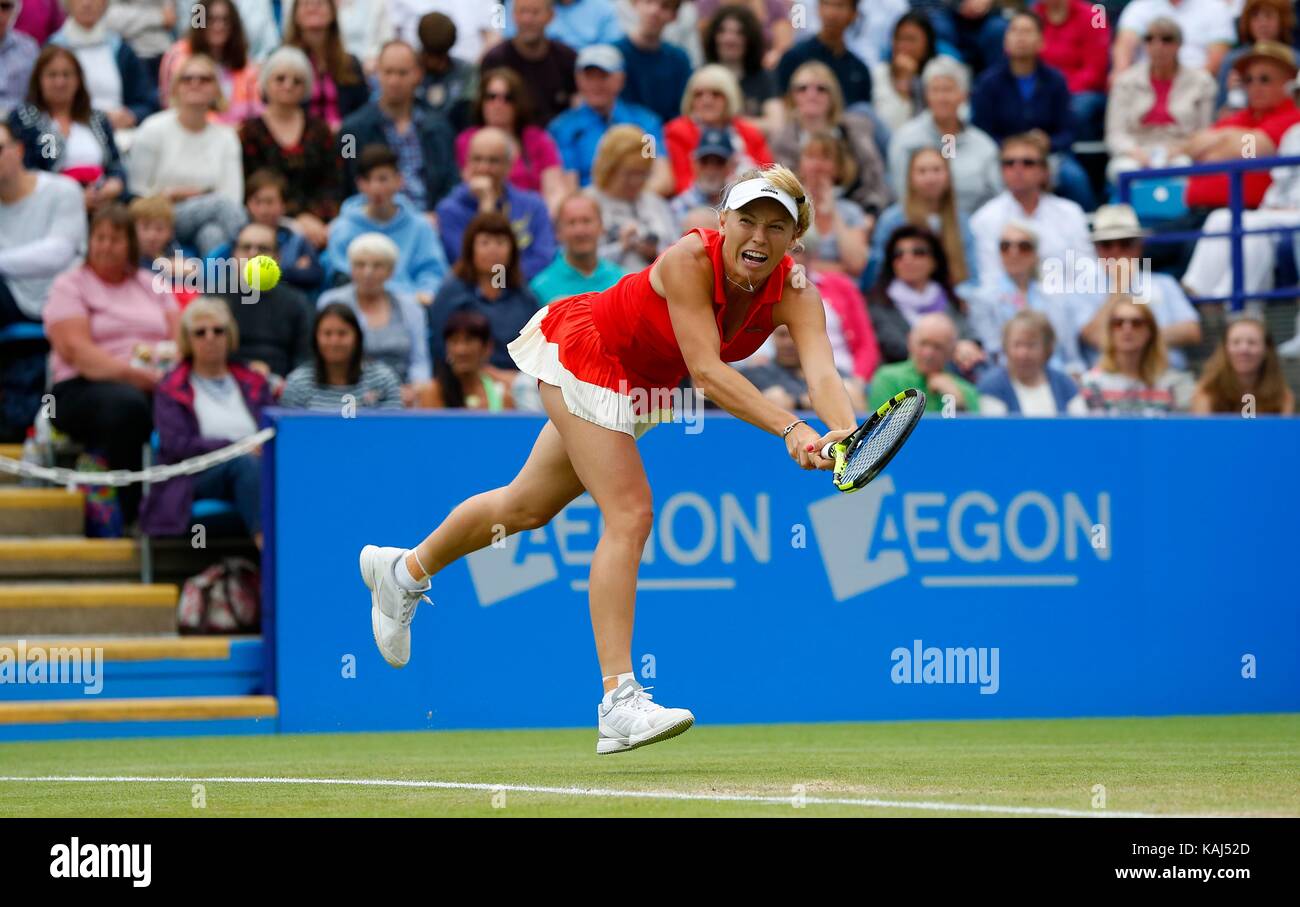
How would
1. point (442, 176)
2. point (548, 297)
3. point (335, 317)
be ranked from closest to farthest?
point (335, 317)
point (548, 297)
point (442, 176)

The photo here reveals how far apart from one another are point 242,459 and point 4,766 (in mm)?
2958

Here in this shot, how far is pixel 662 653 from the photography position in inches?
433

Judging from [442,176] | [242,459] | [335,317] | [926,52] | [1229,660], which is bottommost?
[1229,660]

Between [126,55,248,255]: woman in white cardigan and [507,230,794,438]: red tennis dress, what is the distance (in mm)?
5980

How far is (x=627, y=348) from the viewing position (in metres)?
7.51

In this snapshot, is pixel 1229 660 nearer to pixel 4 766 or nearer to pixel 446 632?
pixel 446 632

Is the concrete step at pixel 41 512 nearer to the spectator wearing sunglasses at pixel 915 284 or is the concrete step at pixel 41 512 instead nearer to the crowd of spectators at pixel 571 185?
the crowd of spectators at pixel 571 185

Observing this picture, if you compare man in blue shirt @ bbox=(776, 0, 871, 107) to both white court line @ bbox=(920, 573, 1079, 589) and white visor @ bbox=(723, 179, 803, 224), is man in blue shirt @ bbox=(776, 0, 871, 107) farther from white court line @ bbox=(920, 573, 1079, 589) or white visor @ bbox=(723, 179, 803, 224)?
white visor @ bbox=(723, 179, 803, 224)

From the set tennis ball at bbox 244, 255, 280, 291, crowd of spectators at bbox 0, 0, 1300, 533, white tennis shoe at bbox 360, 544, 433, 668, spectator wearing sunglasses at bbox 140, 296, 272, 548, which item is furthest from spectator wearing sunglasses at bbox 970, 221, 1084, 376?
white tennis shoe at bbox 360, 544, 433, 668

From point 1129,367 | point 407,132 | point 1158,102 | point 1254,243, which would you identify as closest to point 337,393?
point 407,132

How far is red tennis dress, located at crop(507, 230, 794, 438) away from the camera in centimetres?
736

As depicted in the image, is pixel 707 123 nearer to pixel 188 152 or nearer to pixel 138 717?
pixel 188 152

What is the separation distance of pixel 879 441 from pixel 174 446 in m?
5.72
